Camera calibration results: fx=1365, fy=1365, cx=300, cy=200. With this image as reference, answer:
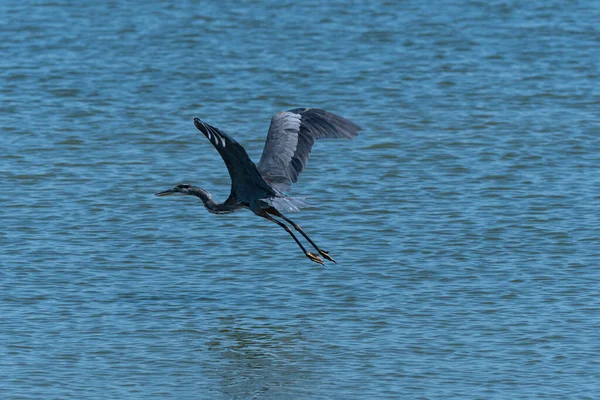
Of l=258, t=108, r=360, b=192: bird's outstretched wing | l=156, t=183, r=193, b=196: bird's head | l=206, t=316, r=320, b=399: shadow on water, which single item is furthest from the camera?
A: l=156, t=183, r=193, b=196: bird's head

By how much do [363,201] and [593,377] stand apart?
5.44m

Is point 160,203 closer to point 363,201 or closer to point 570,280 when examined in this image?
point 363,201

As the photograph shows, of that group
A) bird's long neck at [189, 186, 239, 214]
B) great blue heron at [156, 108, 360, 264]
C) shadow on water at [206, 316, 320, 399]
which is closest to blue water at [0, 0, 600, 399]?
shadow on water at [206, 316, 320, 399]

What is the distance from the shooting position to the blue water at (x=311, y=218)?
33.1ft

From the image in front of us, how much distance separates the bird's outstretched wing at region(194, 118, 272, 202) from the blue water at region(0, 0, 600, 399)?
36.7 inches

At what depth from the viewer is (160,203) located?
14.9 metres

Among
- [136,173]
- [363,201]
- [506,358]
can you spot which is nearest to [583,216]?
[363,201]

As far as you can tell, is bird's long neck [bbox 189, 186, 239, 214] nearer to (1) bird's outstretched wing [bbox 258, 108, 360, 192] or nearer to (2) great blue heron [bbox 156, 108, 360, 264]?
(2) great blue heron [bbox 156, 108, 360, 264]

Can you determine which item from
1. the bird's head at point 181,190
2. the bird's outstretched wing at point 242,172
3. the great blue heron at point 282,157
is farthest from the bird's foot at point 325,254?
the bird's head at point 181,190

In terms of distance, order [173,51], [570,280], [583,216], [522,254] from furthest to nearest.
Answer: [173,51], [583,216], [522,254], [570,280]

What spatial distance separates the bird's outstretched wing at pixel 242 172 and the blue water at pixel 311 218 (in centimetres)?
93

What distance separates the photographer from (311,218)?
14.2 meters

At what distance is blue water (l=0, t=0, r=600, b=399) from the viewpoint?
397 inches

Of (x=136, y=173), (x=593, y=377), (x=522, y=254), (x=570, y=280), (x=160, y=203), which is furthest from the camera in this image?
(x=136, y=173)
